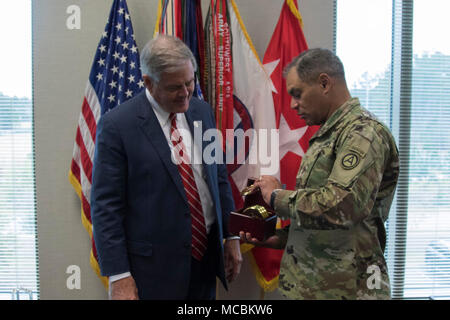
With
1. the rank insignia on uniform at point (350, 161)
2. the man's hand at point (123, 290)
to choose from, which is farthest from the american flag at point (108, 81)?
the rank insignia on uniform at point (350, 161)

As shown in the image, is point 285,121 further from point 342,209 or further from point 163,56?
point 342,209

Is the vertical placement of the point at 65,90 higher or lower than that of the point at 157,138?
higher

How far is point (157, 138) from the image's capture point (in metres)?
1.37

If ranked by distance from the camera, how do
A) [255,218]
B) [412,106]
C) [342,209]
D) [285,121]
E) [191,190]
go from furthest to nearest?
[412,106]
[285,121]
[191,190]
[255,218]
[342,209]

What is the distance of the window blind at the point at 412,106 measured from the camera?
96.9 inches

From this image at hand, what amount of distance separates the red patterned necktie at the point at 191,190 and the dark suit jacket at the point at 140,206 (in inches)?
2.1

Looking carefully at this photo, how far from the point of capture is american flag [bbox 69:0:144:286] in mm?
2033

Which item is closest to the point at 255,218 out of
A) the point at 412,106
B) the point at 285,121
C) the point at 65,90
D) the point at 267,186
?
the point at 267,186

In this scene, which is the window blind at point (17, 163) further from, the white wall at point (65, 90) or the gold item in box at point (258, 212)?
the gold item in box at point (258, 212)

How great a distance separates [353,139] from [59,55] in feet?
6.59

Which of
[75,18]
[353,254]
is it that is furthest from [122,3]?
[353,254]

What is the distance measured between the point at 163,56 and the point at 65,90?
49.2 inches

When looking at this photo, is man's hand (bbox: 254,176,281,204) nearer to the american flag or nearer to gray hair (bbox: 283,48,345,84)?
gray hair (bbox: 283,48,345,84)

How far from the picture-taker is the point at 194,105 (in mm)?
1586
